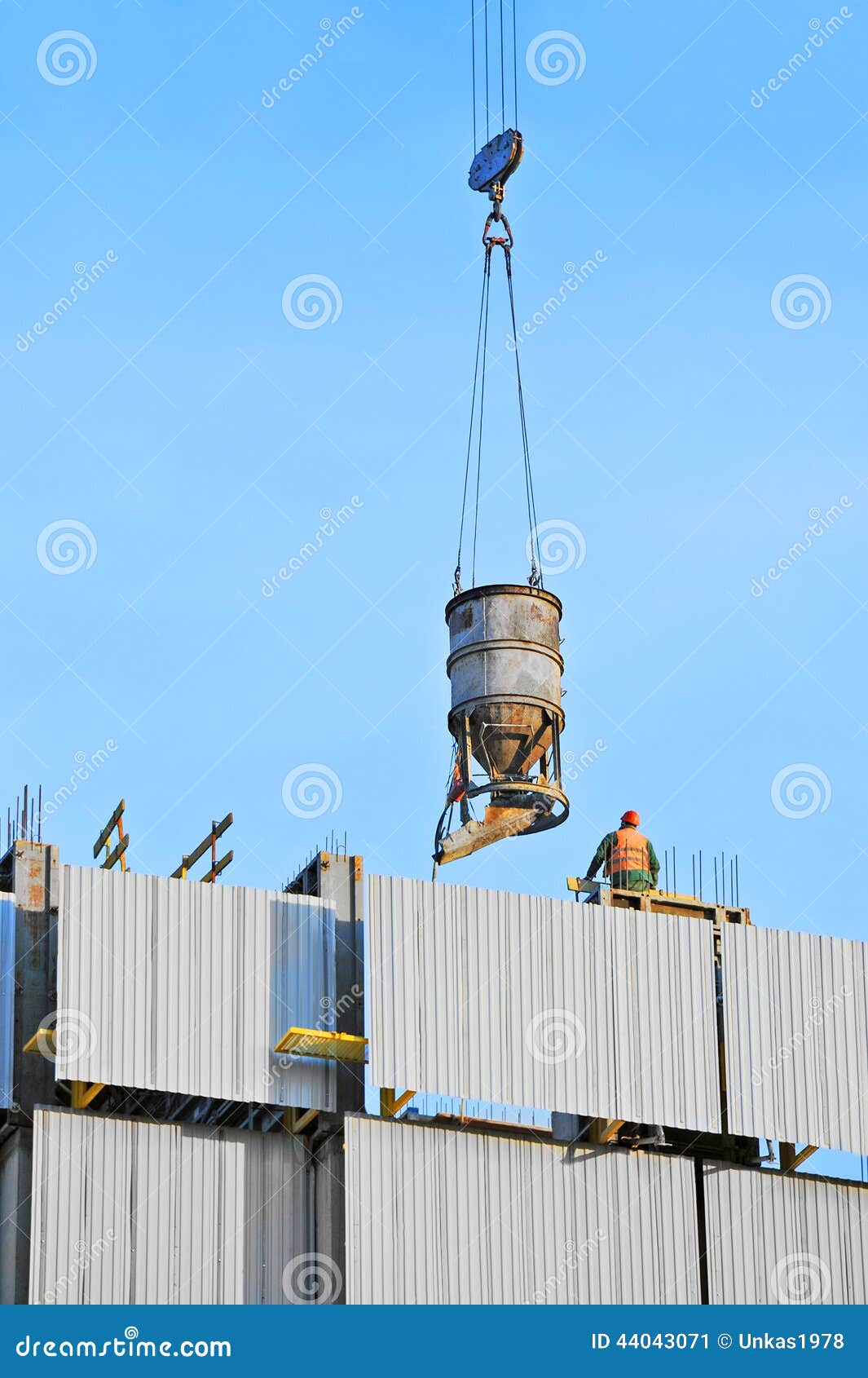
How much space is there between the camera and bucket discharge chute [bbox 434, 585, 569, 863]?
5072cm

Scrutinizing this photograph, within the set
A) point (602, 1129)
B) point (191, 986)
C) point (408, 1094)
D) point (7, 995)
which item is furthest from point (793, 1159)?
point (7, 995)

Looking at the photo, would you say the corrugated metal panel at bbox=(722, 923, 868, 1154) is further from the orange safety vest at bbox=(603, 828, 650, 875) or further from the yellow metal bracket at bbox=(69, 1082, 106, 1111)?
the yellow metal bracket at bbox=(69, 1082, 106, 1111)

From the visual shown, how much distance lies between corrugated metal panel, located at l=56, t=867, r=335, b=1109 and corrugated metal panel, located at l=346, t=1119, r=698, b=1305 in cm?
214

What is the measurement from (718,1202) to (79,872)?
13520 millimetres

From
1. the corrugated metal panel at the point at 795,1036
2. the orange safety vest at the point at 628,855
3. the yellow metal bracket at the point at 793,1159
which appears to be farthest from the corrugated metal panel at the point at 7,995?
the yellow metal bracket at the point at 793,1159

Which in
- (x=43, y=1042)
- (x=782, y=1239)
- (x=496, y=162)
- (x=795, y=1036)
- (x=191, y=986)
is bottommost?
(x=782, y=1239)

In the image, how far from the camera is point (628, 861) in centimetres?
5231

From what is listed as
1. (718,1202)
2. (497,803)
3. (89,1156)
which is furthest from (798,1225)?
(89,1156)

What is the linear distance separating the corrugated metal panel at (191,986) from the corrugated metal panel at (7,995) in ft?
5.21

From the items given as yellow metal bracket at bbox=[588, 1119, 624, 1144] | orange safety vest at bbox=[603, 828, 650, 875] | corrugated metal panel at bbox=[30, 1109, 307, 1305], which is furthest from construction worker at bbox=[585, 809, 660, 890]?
corrugated metal panel at bbox=[30, 1109, 307, 1305]

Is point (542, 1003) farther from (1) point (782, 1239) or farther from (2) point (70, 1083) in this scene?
(2) point (70, 1083)

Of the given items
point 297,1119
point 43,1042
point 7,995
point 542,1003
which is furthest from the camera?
point 542,1003

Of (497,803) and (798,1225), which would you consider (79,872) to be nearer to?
(497,803)

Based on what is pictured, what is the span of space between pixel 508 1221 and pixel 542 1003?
4.09 metres
